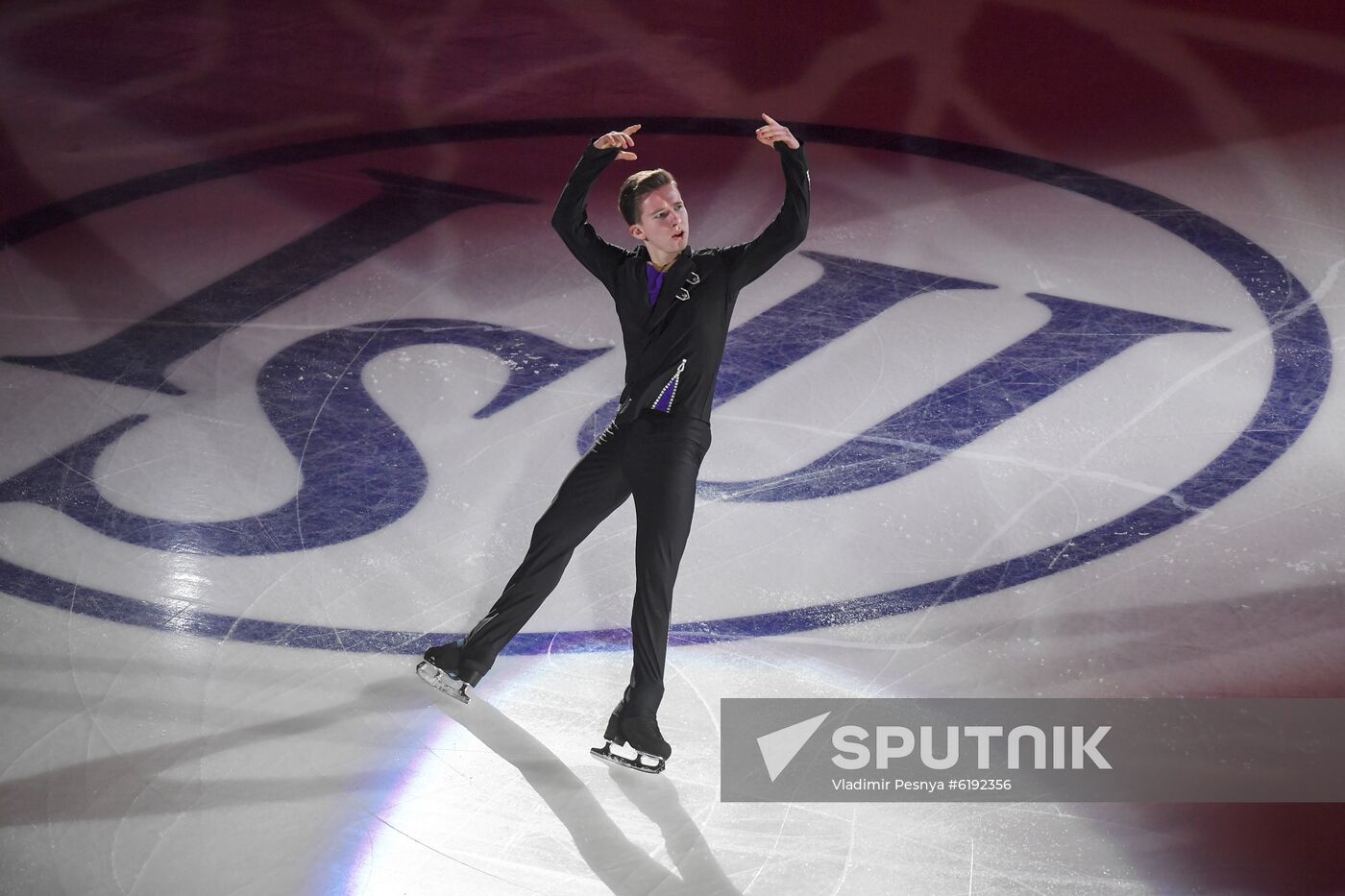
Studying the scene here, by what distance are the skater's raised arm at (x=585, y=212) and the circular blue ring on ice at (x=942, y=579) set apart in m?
1.16

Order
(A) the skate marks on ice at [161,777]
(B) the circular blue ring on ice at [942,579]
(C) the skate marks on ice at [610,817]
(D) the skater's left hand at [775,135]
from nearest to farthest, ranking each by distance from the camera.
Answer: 1. (C) the skate marks on ice at [610,817]
2. (A) the skate marks on ice at [161,777]
3. (D) the skater's left hand at [775,135]
4. (B) the circular blue ring on ice at [942,579]

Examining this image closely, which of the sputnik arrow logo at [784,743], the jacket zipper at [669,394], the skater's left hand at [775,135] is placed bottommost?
the sputnik arrow logo at [784,743]

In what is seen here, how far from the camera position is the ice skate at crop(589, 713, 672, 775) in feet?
11.9

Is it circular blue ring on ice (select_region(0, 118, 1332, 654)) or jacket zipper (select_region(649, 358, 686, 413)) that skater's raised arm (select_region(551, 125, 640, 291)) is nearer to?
jacket zipper (select_region(649, 358, 686, 413))

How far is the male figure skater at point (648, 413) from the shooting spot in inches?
147

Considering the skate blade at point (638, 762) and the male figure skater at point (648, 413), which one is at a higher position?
the male figure skater at point (648, 413)

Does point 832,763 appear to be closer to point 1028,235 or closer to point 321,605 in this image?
point 321,605

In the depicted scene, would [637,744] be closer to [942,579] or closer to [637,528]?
[637,528]

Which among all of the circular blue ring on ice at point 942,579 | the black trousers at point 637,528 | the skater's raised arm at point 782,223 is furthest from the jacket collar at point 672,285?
the circular blue ring on ice at point 942,579

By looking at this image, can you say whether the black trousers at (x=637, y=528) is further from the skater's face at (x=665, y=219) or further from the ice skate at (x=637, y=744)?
the skater's face at (x=665, y=219)

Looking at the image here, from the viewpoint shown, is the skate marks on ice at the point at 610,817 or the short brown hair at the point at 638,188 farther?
the short brown hair at the point at 638,188

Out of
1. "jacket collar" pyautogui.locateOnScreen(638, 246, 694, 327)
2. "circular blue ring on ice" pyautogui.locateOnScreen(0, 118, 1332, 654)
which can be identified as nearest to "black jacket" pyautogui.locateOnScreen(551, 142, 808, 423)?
"jacket collar" pyautogui.locateOnScreen(638, 246, 694, 327)

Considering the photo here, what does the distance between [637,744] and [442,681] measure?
65cm

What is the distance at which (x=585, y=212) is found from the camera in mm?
3951
